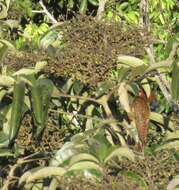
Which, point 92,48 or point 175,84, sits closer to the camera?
point 175,84

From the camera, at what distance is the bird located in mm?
1945

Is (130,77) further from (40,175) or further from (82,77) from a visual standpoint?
(40,175)

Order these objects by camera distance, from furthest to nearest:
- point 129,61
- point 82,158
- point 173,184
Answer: point 129,61, point 82,158, point 173,184

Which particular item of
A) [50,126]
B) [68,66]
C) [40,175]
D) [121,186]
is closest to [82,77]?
[68,66]

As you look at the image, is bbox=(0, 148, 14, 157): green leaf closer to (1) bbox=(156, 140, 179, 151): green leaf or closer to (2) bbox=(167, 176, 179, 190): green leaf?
(1) bbox=(156, 140, 179, 151): green leaf

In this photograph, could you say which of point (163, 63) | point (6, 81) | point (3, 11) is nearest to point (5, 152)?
point (6, 81)

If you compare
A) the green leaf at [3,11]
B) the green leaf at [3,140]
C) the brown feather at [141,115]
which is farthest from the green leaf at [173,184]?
the green leaf at [3,11]

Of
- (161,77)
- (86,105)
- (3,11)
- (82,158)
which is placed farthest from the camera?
(3,11)

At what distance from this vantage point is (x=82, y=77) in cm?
202

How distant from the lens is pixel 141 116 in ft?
6.49

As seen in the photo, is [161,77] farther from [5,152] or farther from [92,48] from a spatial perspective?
[5,152]

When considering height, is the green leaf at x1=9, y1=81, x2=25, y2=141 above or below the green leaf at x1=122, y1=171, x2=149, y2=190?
above

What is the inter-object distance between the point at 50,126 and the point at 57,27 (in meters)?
0.40

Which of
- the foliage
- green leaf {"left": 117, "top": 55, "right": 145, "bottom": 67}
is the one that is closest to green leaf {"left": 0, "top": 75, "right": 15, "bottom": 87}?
the foliage
